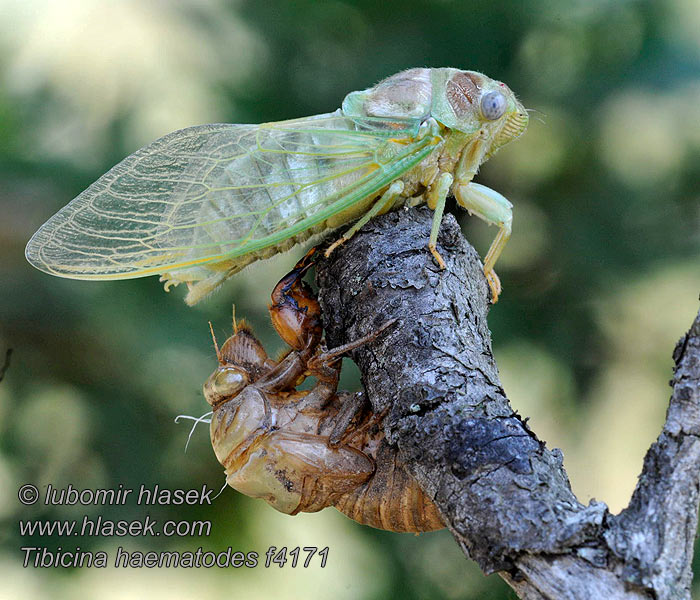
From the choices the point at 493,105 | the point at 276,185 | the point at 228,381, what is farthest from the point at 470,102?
the point at 228,381

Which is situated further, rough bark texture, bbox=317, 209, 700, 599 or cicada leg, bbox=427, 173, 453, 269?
cicada leg, bbox=427, 173, 453, 269

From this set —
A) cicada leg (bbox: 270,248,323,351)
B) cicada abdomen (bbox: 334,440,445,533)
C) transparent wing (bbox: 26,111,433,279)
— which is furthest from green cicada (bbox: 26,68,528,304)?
cicada abdomen (bbox: 334,440,445,533)

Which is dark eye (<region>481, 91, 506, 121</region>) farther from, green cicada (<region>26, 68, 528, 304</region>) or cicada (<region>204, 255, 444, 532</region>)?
cicada (<region>204, 255, 444, 532</region>)

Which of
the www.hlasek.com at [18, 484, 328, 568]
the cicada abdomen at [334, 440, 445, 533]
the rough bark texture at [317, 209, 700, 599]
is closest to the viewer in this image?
the rough bark texture at [317, 209, 700, 599]

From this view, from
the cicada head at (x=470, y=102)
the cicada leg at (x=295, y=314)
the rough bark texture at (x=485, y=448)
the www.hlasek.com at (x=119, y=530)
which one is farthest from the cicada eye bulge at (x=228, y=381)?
the cicada head at (x=470, y=102)

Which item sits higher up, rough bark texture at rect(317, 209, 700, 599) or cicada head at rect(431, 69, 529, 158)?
cicada head at rect(431, 69, 529, 158)

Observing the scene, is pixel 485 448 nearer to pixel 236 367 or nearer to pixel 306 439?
pixel 306 439

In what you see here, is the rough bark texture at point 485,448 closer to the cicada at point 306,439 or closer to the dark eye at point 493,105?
the cicada at point 306,439
